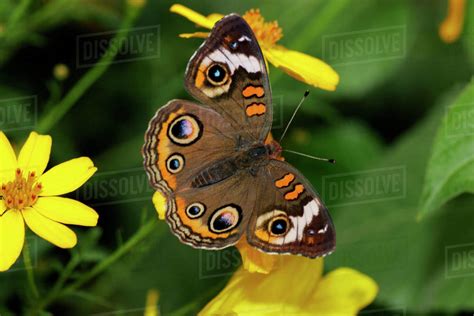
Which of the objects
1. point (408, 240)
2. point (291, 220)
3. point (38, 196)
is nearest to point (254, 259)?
point (291, 220)

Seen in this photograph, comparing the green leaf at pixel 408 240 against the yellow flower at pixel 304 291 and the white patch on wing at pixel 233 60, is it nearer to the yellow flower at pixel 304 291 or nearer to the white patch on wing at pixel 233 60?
the yellow flower at pixel 304 291

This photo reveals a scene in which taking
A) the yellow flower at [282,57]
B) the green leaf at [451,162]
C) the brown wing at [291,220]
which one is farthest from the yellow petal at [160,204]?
the green leaf at [451,162]

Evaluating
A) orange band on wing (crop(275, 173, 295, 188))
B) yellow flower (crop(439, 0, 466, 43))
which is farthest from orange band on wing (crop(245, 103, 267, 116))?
yellow flower (crop(439, 0, 466, 43))

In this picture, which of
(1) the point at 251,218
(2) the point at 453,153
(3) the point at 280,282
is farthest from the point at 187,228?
A: (2) the point at 453,153

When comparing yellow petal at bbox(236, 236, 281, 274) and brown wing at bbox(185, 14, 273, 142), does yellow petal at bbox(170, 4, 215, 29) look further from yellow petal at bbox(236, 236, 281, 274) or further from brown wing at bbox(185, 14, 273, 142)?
yellow petal at bbox(236, 236, 281, 274)

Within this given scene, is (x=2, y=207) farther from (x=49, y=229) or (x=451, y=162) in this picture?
(x=451, y=162)

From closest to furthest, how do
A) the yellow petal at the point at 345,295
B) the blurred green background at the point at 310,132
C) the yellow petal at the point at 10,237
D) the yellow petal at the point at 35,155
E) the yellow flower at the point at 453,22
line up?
the yellow petal at the point at 10,237 < the yellow petal at the point at 35,155 < the yellow petal at the point at 345,295 < the blurred green background at the point at 310,132 < the yellow flower at the point at 453,22
